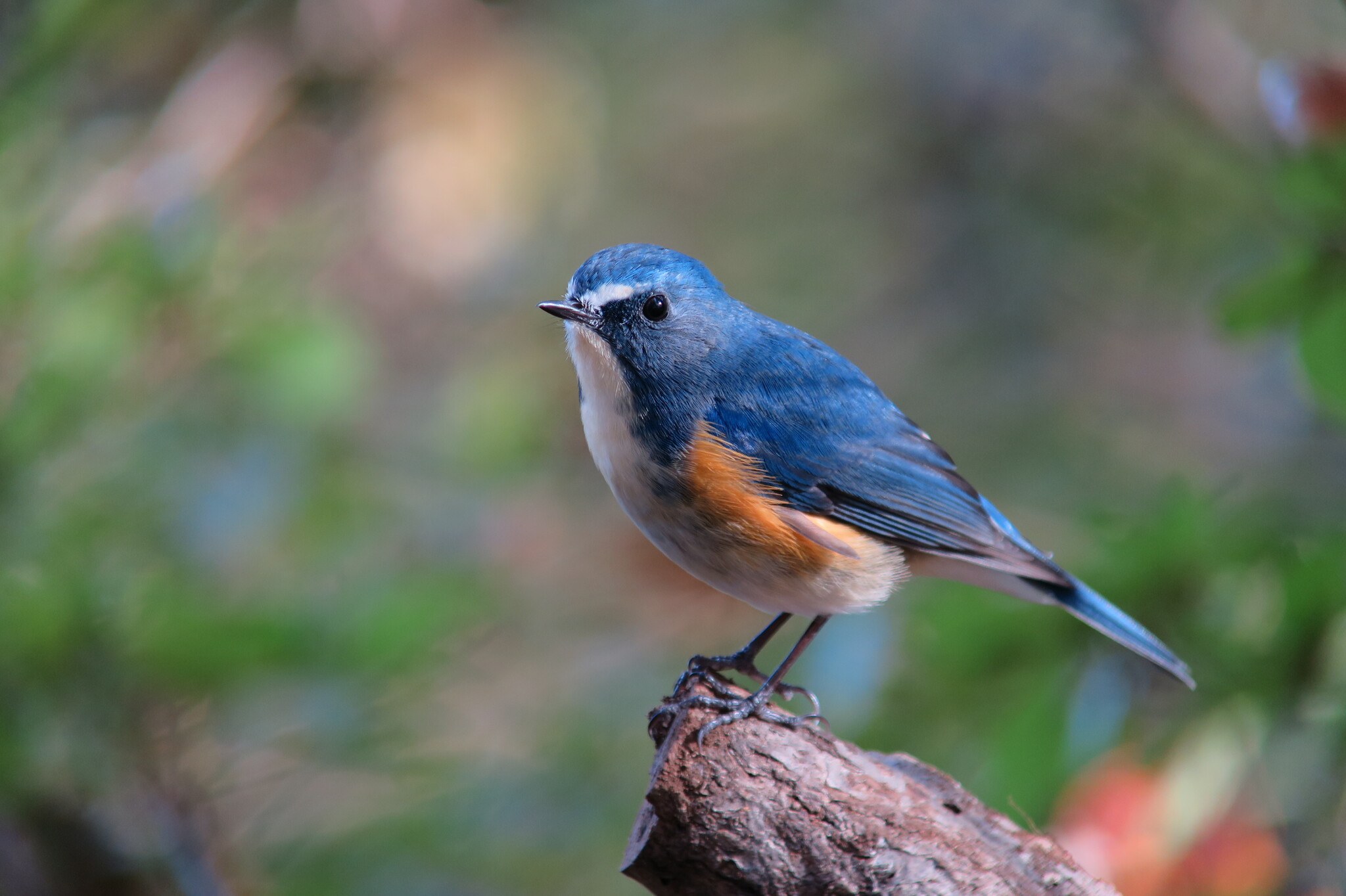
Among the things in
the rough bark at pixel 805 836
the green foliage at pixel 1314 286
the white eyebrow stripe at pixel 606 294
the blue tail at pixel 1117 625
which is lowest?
the rough bark at pixel 805 836

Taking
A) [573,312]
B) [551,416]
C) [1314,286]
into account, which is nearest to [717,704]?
[573,312]

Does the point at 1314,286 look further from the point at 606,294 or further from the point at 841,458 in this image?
the point at 606,294

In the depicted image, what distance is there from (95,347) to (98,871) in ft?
4.69

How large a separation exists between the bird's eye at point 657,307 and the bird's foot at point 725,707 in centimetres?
80

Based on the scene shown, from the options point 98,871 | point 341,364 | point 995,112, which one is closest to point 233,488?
point 341,364

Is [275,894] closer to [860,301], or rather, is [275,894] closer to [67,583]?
[67,583]

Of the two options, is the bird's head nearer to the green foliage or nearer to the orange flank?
the orange flank

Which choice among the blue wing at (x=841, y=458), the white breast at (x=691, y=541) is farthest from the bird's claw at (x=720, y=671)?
the blue wing at (x=841, y=458)

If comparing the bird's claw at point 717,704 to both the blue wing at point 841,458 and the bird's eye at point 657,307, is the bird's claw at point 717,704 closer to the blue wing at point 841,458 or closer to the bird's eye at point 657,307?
the blue wing at point 841,458

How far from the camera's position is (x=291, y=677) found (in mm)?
3268

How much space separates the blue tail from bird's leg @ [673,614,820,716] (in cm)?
64

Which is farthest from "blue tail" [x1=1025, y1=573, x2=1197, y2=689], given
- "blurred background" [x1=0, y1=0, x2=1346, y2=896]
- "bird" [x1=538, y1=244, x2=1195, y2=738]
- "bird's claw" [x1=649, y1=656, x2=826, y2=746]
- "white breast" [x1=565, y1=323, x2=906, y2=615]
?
"bird's claw" [x1=649, y1=656, x2=826, y2=746]

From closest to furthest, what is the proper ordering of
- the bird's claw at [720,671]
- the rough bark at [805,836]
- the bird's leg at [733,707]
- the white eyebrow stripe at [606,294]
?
the rough bark at [805,836] → the bird's leg at [733,707] → the bird's claw at [720,671] → the white eyebrow stripe at [606,294]

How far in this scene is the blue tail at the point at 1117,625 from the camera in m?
2.74
